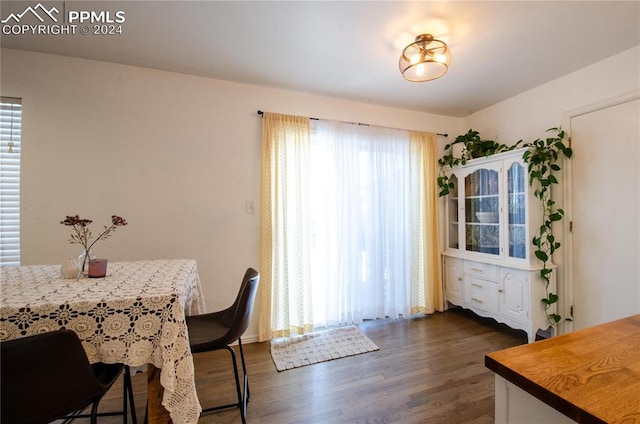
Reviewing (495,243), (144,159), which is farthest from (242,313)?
(495,243)

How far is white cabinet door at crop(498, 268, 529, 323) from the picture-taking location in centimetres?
239

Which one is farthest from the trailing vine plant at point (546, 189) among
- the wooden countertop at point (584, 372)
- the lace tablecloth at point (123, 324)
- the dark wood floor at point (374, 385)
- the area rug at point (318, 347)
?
the lace tablecloth at point (123, 324)

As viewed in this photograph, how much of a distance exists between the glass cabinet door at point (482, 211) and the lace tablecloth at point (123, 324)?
113 inches

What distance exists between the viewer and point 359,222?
288cm

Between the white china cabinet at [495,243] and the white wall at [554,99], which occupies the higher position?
the white wall at [554,99]

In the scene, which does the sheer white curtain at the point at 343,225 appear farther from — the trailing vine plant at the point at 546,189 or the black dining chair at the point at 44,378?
the black dining chair at the point at 44,378

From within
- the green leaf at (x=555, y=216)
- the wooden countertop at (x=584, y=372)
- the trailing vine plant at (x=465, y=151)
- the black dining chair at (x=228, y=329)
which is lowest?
the black dining chair at (x=228, y=329)

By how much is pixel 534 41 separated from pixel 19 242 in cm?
413

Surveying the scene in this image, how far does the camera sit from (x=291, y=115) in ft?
8.75

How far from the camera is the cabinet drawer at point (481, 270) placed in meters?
2.68

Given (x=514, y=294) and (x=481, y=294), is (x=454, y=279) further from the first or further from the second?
(x=514, y=294)

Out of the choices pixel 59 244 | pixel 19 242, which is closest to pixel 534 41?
pixel 59 244

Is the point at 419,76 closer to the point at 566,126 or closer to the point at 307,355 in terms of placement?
the point at 566,126

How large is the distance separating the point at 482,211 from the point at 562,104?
119 cm
